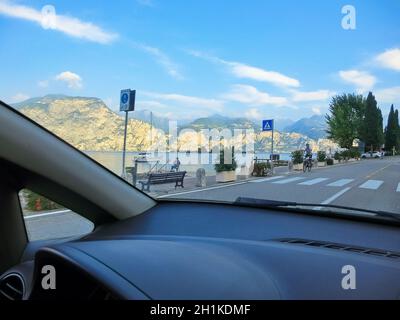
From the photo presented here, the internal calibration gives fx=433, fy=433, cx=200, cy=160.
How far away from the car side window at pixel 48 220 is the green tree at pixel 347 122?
5166 cm

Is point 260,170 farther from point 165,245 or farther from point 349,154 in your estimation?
point 349,154

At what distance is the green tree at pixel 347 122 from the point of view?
178 ft

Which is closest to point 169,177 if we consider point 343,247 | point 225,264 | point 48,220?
point 48,220

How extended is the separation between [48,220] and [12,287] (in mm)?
2573

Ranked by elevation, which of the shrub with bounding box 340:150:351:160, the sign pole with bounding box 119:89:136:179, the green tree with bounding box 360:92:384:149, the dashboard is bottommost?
the dashboard

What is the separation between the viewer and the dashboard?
1.41m

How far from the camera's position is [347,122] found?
202 ft

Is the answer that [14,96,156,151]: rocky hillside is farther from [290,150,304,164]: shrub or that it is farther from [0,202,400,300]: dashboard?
[290,150,304,164]: shrub

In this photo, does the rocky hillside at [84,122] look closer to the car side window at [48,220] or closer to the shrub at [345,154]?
the car side window at [48,220]

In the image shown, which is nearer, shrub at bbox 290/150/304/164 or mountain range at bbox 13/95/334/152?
mountain range at bbox 13/95/334/152

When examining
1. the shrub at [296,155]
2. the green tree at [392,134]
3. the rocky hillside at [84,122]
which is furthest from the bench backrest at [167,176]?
the green tree at [392,134]

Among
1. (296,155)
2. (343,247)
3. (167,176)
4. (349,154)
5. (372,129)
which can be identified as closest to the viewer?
(343,247)

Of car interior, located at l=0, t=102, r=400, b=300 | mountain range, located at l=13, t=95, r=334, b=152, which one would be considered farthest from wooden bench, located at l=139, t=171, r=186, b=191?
car interior, located at l=0, t=102, r=400, b=300

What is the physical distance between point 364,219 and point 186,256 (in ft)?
3.85
